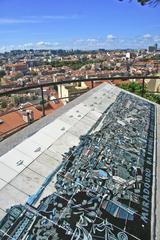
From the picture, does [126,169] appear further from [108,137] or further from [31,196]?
[31,196]

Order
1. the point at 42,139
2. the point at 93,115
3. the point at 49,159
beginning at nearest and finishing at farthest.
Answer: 1. the point at 49,159
2. the point at 42,139
3. the point at 93,115

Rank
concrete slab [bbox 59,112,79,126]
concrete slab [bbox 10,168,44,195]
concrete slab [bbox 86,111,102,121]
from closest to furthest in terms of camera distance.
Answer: concrete slab [bbox 10,168,44,195] → concrete slab [bbox 59,112,79,126] → concrete slab [bbox 86,111,102,121]

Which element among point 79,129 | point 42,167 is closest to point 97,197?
point 42,167

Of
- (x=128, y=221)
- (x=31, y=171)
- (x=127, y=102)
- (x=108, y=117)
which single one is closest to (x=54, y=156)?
(x=31, y=171)

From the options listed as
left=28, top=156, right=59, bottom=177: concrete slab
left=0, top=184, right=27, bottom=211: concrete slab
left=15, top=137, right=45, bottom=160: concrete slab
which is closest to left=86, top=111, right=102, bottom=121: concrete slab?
left=15, top=137, right=45, bottom=160: concrete slab

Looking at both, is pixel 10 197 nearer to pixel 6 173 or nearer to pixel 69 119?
pixel 6 173

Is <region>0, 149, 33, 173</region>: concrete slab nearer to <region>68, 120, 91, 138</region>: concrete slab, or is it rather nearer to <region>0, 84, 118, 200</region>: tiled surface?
<region>0, 84, 118, 200</region>: tiled surface

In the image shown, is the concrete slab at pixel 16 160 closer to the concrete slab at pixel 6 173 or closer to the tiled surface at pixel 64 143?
the concrete slab at pixel 6 173

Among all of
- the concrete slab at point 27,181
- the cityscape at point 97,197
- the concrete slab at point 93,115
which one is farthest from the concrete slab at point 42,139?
the concrete slab at point 93,115

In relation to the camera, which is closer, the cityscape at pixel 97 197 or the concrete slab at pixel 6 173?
the cityscape at pixel 97 197
